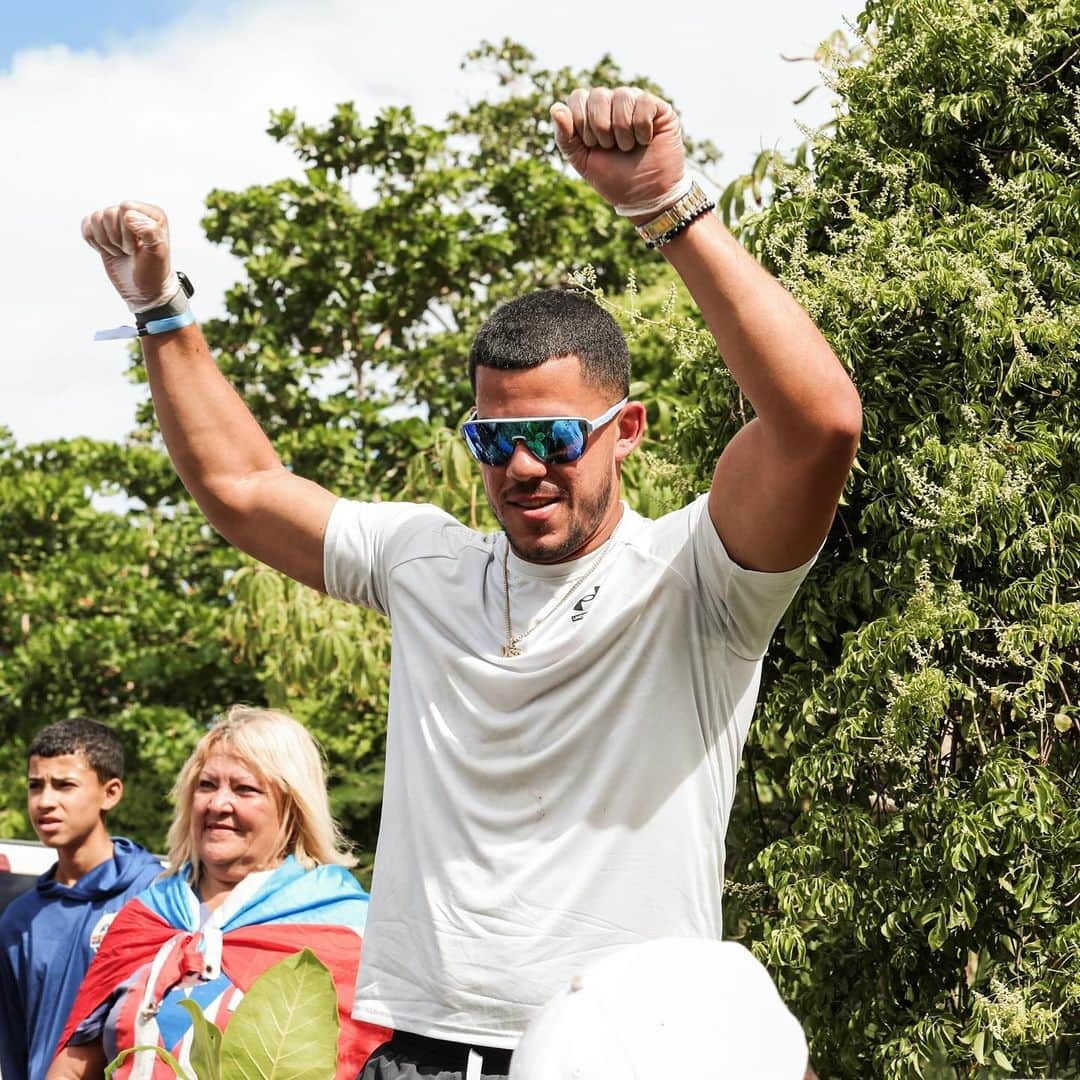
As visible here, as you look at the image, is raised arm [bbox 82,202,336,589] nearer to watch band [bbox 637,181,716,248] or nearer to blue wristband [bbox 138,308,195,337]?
blue wristband [bbox 138,308,195,337]

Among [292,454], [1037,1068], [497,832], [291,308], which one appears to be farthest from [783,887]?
[291,308]

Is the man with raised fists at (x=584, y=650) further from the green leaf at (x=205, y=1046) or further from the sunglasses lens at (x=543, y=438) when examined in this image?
the green leaf at (x=205, y=1046)

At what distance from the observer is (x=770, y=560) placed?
1907 millimetres

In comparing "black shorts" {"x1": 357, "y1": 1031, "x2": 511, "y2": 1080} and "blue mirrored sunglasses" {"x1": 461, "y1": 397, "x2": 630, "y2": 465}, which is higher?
"blue mirrored sunglasses" {"x1": 461, "y1": 397, "x2": 630, "y2": 465}

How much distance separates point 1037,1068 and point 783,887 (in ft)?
2.16

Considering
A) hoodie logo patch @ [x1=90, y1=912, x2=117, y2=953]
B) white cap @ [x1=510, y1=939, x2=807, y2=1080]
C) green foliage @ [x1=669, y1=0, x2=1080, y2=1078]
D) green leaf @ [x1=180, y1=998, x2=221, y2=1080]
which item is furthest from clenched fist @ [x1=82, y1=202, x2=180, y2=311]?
hoodie logo patch @ [x1=90, y1=912, x2=117, y2=953]

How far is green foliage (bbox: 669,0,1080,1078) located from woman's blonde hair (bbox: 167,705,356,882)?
114 centimetres

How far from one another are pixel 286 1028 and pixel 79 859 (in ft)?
14.3

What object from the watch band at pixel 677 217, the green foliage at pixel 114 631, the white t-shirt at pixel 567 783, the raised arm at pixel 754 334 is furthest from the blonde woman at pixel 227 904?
the green foliage at pixel 114 631

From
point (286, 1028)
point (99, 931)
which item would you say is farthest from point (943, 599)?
point (99, 931)

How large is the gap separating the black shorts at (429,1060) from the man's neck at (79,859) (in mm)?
3436

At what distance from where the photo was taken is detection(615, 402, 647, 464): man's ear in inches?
87.0

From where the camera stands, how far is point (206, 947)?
3.91 m

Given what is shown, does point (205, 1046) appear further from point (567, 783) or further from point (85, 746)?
point (85, 746)
